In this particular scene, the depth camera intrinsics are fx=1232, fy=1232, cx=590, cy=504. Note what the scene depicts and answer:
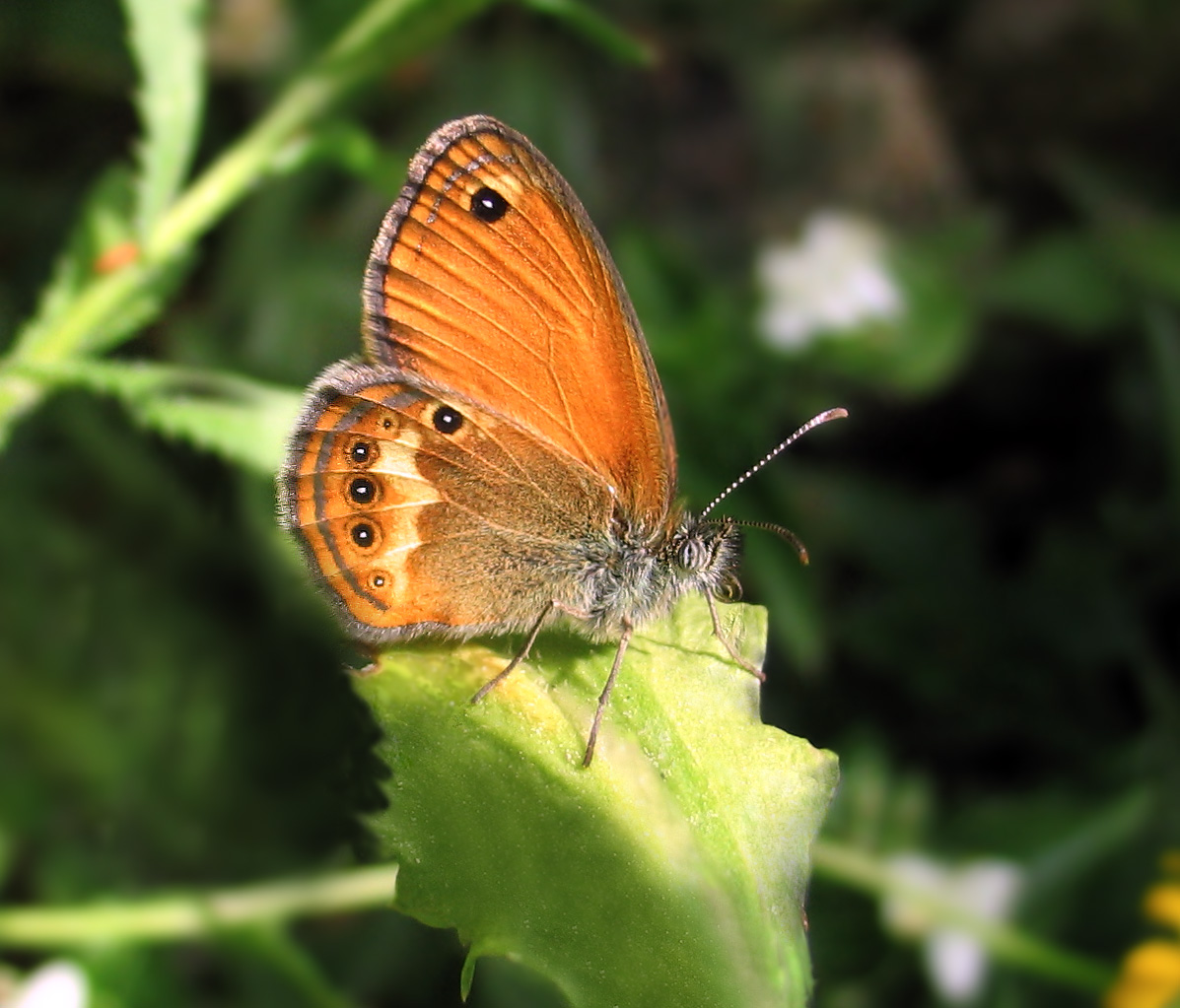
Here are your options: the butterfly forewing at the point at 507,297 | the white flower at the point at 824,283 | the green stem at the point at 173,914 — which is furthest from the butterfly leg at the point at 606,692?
the white flower at the point at 824,283

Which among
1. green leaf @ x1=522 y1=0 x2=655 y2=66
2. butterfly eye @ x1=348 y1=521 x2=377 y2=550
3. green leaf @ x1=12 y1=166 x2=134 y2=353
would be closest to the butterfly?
butterfly eye @ x1=348 y1=521 x2=377 y2=550

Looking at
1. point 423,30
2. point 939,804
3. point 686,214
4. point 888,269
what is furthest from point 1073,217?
point 423,30

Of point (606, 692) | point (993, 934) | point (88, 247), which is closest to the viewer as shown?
point (606, 692)

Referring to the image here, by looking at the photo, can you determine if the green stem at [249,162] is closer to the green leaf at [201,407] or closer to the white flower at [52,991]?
the green leaf at [201,407]

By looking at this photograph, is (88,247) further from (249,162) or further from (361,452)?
(361,452)

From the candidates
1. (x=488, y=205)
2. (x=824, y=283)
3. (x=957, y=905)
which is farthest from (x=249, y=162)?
(x=957, y=905)

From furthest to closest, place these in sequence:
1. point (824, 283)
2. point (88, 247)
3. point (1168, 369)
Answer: point (824, 283)
point (1168, 369)
point (88, 247)

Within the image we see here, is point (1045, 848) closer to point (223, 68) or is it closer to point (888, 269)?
point (888, 269)

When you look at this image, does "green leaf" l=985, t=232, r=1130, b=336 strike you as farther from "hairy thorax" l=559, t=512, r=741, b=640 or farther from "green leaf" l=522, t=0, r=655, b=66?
"hairy thorax" l=559, t=512, r=741, b=640
